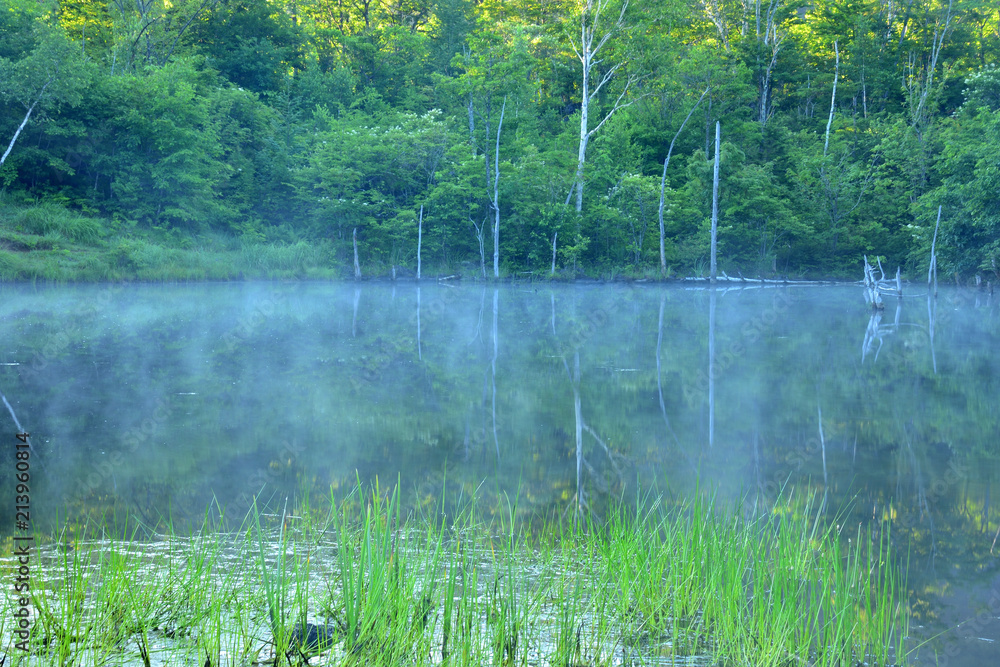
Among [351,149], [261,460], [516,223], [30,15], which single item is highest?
[30,15]

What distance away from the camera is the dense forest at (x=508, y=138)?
32250 millimetres

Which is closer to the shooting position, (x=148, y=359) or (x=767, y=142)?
(x=148, y=359)

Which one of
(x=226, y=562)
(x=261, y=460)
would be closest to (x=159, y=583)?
(x=226, y=562)

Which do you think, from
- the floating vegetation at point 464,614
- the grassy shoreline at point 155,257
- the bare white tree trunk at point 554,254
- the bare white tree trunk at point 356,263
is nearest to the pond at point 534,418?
the floating vegetation at point 464,614

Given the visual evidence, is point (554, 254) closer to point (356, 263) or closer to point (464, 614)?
point (356, 263)

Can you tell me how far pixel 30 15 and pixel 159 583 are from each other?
34868mm

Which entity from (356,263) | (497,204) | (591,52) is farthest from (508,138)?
(356,263)

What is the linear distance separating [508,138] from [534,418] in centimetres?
2991

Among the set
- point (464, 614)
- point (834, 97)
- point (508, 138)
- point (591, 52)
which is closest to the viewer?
point (464, 614)

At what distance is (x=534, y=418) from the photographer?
8508 mm

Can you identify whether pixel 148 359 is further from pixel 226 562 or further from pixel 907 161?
pixel 907 161

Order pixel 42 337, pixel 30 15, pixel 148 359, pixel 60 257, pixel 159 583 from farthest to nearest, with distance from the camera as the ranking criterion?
pixel 30 15 < pixel 60 257 < pixel 42 337 < pixel 148 359 < pixel 159 583

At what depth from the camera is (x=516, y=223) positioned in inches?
1412

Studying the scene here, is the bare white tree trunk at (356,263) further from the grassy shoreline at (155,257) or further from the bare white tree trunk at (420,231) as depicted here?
the bare white tree trunk at (420,231)
